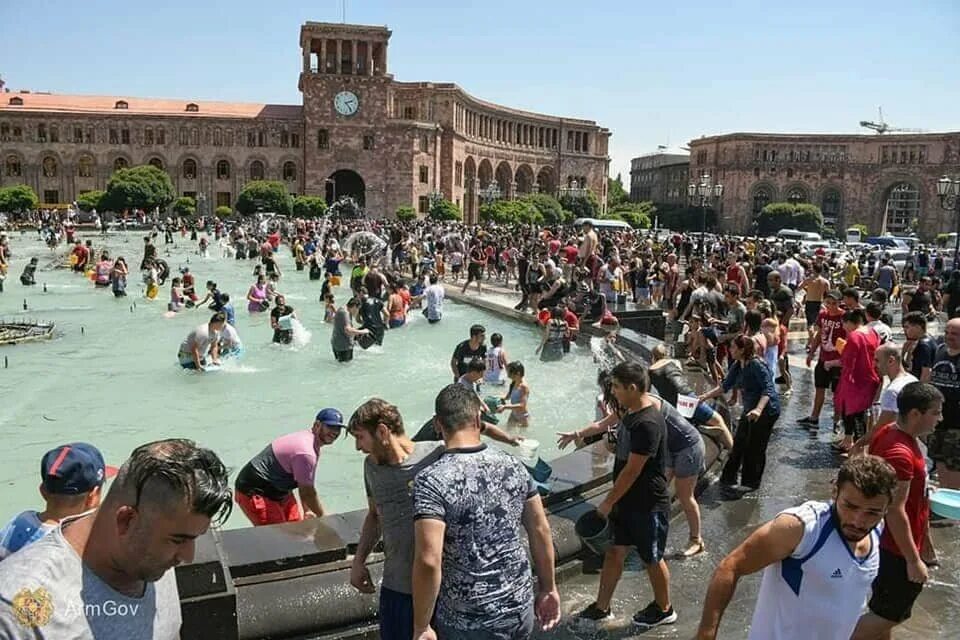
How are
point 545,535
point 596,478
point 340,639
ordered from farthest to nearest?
point 596,478 → point 340,639 → point 545,535

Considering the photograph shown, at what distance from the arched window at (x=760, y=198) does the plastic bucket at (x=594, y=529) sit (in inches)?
3164

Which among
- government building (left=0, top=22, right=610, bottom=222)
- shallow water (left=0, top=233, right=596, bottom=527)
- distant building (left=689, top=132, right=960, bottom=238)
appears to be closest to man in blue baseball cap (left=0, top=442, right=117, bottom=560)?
shallow water (left=0, top=233, right=596, bottom=527)

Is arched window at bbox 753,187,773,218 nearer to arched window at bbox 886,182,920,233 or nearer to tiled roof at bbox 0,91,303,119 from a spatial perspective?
arched window at bbox 886,182,920,233

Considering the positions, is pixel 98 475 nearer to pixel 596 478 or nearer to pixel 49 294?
pixel 596 478

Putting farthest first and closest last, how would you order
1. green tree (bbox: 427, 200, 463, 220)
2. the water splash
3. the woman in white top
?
green tree (bbox: 427, 200, 463, 220)
the water splash
the woman in white top

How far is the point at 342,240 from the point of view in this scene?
115ft

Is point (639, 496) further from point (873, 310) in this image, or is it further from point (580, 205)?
point (580, 205)

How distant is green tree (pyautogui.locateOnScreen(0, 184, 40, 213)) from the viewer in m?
55.3

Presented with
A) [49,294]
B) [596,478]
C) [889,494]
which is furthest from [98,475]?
[49,294]

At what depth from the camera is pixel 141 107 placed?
66.1m

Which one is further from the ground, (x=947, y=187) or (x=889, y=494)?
(x=947, y=187)

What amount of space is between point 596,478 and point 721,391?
5.83 feet

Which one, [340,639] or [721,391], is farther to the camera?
[721,391]

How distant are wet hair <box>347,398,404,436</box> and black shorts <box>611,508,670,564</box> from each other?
1.64 m
